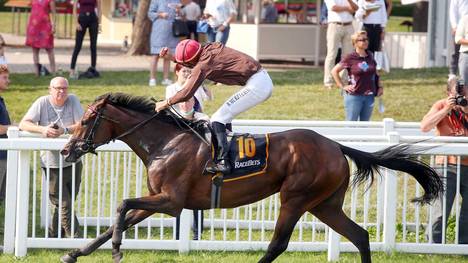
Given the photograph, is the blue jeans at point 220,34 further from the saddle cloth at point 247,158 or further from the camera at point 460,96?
the saddle cloth at point 247,158

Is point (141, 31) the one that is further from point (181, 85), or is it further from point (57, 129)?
point (57, 129)

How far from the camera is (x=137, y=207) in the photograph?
334 inches

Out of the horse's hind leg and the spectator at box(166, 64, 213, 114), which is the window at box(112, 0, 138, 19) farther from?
the horse's hind leg

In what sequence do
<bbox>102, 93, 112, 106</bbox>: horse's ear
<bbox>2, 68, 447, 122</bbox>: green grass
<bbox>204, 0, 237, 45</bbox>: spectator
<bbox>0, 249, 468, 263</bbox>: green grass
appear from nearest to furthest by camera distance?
<bbox>102, 93, 112, 106</bbox>: horse's ear < <bbox>0, 249, 468, 263</bbox>: green grass < <bbox>2, 68, 447, 122</bbox>: green grass < <bbox>204, 0, 237, 45</bbox>: spectator

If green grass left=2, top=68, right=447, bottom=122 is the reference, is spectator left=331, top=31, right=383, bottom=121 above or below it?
above

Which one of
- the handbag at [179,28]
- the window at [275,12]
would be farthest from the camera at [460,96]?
the window at [275,12]

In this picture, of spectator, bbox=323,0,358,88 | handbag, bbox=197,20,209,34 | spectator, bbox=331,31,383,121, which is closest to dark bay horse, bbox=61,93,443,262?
spectator, bbox=331,31,383,121

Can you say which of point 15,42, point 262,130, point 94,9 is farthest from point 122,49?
point 262,130

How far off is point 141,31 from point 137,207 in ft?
50.3

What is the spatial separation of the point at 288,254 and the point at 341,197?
108 centimetres

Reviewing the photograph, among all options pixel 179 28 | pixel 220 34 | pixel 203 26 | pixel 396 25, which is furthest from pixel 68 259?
pixel 396 25

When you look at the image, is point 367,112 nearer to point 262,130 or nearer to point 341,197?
point 262,130

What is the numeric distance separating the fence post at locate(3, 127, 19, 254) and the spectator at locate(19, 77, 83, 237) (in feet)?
1.01

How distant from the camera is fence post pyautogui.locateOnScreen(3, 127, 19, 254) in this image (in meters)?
9.47
